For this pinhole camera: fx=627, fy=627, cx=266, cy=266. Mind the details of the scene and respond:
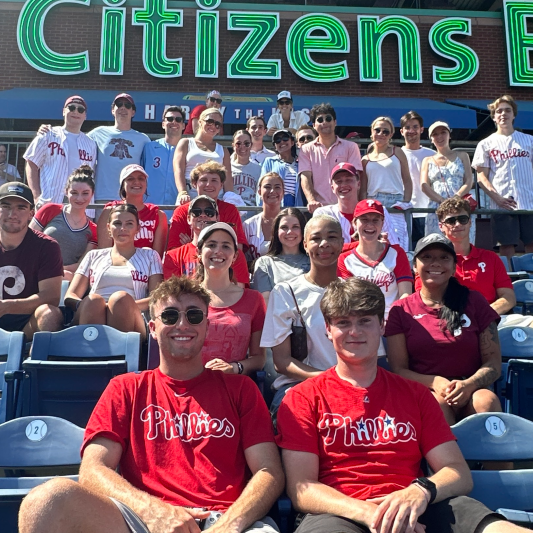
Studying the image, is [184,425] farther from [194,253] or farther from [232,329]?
[194,253]

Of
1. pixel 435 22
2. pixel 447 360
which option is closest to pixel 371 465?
pixel 447 360

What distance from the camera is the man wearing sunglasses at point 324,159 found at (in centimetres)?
643

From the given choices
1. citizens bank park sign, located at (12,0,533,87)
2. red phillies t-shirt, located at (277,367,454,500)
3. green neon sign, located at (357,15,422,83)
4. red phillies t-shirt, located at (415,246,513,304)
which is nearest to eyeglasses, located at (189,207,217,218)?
red phillies t-shirt, located at (415,246,513,304)

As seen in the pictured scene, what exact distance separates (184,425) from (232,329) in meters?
1.06

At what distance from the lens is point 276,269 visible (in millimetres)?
4539

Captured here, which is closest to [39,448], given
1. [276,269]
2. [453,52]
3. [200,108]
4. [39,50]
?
[276,269]

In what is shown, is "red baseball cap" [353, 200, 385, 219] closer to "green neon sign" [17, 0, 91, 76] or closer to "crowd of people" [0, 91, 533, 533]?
"crowd of people" [0, 91, 533, 533]

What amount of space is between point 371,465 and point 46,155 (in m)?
5.31

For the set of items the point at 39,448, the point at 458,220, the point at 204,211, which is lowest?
the point at 39,448

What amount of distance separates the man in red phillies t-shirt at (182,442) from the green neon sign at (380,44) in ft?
36.9

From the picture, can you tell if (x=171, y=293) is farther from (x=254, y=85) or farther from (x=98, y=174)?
(x=254, y=85)

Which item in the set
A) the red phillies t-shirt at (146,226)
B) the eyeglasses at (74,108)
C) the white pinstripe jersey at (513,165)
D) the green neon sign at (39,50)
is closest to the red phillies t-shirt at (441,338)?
the red phillies t-shirt at (146,226)

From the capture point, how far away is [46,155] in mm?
6609

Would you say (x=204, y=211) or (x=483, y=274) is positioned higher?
(x=204, y=211)
